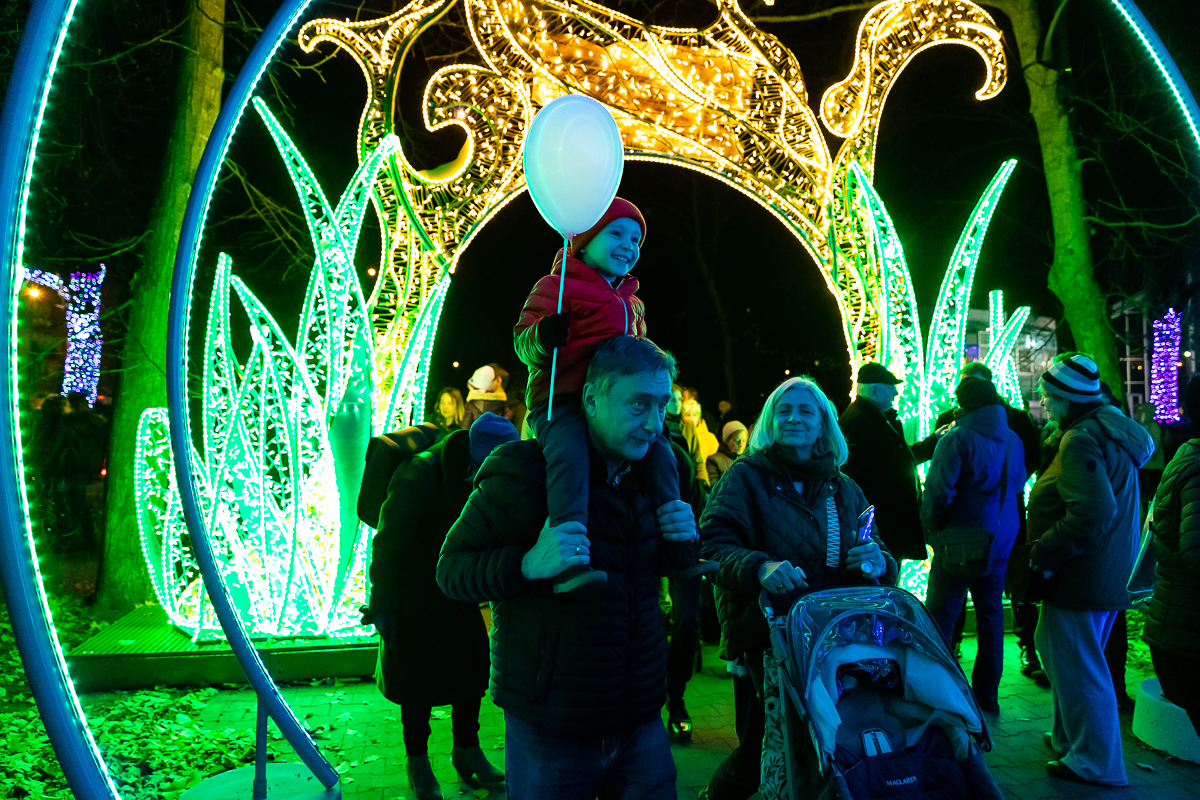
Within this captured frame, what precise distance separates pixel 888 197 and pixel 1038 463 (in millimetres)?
9803

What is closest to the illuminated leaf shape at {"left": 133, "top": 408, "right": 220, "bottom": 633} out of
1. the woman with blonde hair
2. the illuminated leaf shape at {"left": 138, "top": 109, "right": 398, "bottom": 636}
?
the illuminated leaf shape at {"left": 138, "top": 109, "right": 398, "bottom": 636}

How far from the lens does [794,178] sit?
6859mm

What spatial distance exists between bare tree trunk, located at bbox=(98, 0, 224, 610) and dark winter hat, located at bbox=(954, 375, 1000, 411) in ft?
20.9

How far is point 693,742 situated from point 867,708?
2.19m

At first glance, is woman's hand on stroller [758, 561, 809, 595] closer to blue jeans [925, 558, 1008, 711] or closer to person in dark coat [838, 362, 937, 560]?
person in dark coat [838, 362, 937, 560]

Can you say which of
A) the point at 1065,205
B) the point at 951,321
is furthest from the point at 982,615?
the point at 1065,205

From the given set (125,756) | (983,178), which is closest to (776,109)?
(125,756)

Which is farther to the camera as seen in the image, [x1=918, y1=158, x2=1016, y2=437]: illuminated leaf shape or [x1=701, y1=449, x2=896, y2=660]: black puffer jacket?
[x1=918, y1=158, x2=1016, y2=437]: illuminated leaf shape

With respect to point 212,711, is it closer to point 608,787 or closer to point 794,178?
point 608,787

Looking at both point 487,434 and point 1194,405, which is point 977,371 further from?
point 487,434

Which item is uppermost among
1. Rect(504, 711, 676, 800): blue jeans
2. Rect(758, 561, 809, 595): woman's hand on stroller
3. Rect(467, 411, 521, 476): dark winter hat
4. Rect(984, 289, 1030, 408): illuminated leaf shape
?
Rect(984, 289, 1030, 408): illuminated leaf shape

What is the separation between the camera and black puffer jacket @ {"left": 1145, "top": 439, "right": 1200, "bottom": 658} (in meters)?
3.10

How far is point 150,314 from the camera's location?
7027 mm

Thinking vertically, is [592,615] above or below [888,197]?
below
